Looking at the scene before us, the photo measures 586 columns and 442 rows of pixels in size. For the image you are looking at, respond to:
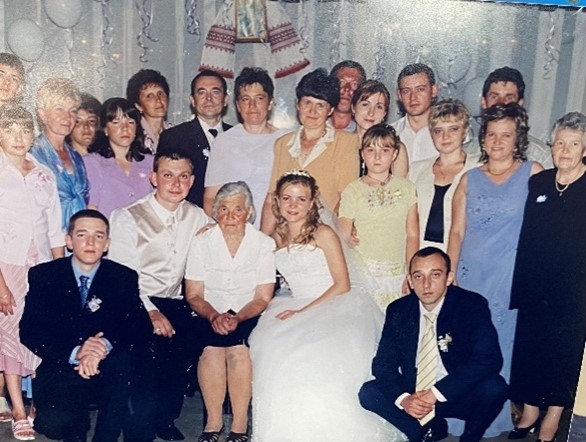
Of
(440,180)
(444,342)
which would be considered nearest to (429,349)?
(444,342)

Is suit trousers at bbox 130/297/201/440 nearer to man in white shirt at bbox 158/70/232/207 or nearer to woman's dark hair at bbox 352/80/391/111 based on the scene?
man in white shirt at bbox 158/70/232/207

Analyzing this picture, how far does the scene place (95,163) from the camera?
2727 mm

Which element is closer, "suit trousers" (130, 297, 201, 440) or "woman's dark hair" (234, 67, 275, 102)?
"woman's dark hair" (234, 67, 275, 102)

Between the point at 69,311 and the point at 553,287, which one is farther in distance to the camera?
the point at 553,287

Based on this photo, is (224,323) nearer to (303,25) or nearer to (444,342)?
(444,342)

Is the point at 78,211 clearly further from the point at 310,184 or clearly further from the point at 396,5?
the point at 396,5

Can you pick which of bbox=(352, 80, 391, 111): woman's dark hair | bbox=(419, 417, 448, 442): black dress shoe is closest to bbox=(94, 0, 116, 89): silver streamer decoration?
bbox=(352, 80, 391, 111): woman's dark hair

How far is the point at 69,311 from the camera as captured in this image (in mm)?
2736

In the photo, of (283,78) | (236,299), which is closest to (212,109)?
(283,78)

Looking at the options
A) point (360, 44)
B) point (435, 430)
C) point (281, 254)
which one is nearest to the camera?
point (360, 44)

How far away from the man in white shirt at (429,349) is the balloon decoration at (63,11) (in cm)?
145

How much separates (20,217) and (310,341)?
3.65 ft

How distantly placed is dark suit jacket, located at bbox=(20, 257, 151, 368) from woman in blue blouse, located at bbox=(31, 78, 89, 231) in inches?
7.7

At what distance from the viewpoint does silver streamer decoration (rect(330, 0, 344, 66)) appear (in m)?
2.68
